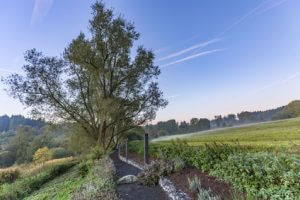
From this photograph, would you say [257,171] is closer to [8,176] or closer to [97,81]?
[97,81]

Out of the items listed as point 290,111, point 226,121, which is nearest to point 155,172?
point 290,111

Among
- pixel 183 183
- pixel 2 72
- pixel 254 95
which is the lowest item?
pixel 183 183

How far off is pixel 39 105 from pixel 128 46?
27.7 feet

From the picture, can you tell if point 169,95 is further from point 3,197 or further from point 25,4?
point 3,197

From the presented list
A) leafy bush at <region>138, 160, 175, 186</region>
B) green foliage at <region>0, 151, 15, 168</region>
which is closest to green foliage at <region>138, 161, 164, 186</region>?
leafy bush at <region>138, 160, 175, 186</region>

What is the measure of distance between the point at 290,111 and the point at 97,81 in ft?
48.9

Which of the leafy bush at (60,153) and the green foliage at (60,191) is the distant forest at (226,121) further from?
the leafy bush at (60,153)

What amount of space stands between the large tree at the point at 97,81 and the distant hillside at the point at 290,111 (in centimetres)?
1233

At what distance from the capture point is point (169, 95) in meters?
19.8

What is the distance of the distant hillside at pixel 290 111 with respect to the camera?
575 centimetres

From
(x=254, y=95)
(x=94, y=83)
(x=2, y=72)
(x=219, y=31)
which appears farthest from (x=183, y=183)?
(x=2, y=72)

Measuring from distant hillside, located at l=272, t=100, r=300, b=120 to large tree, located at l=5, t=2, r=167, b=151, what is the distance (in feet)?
40.5

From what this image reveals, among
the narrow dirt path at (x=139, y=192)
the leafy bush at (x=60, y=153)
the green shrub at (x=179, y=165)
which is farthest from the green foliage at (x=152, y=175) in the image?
the leafy bush at (x=60, y=153)

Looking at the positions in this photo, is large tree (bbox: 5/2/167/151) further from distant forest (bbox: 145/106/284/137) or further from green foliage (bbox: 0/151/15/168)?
green foliage (bbox: 0/151/15/168)
